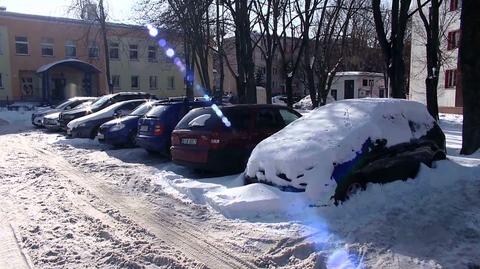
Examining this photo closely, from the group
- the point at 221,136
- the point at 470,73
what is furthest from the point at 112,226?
the point at 470,73

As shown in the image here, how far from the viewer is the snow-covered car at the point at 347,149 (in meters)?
6.20

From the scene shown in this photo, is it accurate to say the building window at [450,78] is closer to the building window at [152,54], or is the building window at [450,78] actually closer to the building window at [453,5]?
the building window at [453,5]

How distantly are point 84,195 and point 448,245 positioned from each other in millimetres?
5706

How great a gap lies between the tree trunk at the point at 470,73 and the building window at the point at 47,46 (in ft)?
139

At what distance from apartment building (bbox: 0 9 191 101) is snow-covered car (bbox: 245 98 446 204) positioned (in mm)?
32308

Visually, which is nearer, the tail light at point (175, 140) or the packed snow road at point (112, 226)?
the packed snow road at point (112, 226)

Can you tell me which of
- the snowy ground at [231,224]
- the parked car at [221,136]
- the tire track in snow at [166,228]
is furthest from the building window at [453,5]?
the tire track in snow at [166,228]

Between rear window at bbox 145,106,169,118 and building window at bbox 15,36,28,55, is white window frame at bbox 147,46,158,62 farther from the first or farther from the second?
rear window at bbox 145,106,169,118

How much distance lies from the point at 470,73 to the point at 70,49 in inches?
1713

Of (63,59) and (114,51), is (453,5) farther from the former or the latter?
(63,59)

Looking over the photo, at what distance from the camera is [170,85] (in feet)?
174

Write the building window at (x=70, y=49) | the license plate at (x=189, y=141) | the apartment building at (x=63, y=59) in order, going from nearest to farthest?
the license plate at (x=189, y=141), the apartment building at (x=63, y=59), the building window at (x=70, y=49)

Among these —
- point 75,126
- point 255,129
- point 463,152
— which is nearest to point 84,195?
point 255,129

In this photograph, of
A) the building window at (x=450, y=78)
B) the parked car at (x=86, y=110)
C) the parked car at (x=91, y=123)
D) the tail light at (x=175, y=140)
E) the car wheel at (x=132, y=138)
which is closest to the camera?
the tail light at (x=175, y=140)
